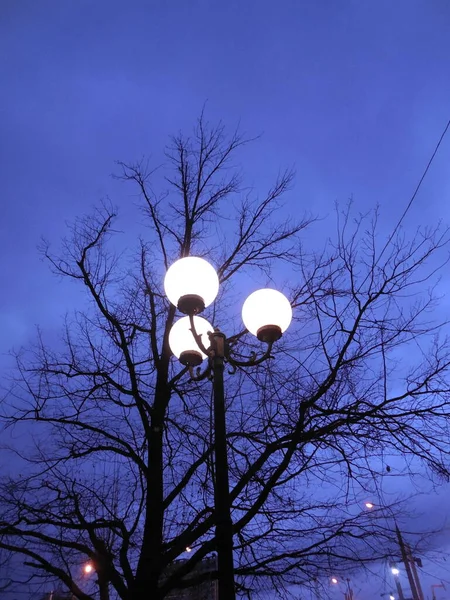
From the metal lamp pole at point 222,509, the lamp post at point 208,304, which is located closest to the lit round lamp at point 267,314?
the lamp post at point 208,304

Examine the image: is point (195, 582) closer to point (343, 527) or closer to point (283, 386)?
point (343, 527)

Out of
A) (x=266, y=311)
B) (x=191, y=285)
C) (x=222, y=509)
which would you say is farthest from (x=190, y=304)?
(x=222, y=509)

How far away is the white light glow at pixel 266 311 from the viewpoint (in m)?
3.78

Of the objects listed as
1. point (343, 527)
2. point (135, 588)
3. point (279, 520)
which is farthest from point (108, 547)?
point (343, 527)

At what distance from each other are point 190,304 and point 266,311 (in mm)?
696

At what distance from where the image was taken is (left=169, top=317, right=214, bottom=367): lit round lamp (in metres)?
4.10

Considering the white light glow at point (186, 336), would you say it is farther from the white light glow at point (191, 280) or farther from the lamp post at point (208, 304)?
the white light glow at point (191, 280)

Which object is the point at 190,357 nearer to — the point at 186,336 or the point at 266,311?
the point at 186,336

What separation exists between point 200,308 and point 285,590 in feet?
14.7

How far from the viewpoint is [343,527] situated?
212 inches

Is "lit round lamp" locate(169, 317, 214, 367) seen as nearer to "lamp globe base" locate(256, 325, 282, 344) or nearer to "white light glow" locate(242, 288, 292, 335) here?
"white light glow" locate(242, 288, 292, 335)

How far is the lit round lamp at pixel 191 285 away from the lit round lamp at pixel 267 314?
389mm

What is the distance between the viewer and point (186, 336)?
13.7 feet

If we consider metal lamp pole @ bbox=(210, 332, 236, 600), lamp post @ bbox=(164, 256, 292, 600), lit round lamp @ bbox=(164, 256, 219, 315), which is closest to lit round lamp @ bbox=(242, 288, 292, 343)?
lamp post @ bbox=(164, 256, 292, 600)
